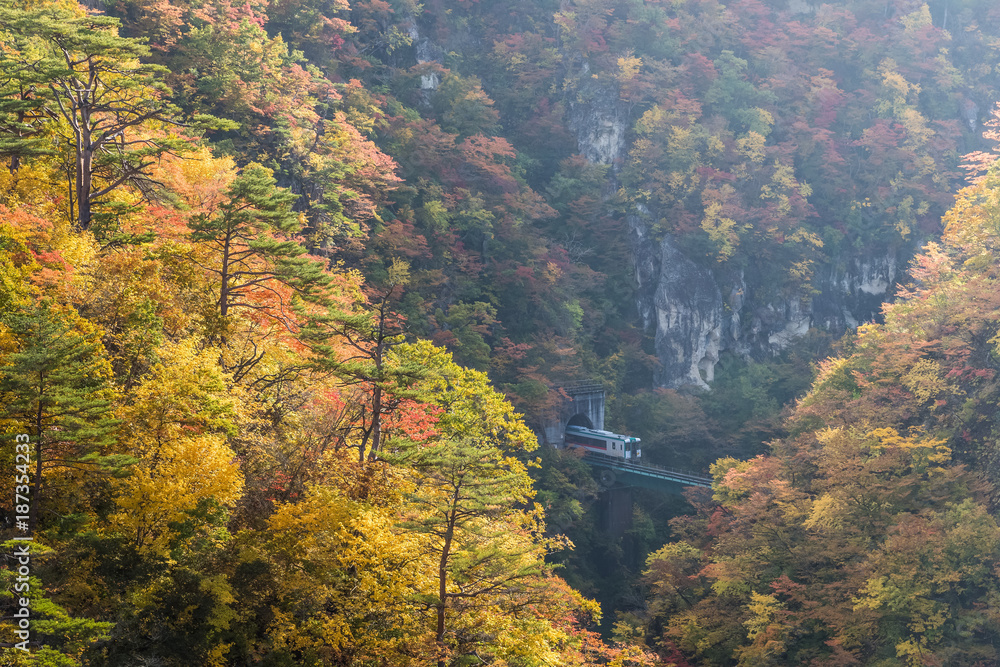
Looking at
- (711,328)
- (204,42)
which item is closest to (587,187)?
(711,328)

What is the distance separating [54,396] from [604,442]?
29295 mm

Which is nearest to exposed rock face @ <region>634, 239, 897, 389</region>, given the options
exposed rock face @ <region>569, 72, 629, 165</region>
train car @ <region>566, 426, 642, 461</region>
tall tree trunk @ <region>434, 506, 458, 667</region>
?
exposed rock face @ <region>569, 72, 629, 165</region>

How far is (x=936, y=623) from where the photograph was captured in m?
17.5

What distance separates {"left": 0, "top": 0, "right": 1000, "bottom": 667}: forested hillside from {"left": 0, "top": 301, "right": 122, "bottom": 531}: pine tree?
0.06m

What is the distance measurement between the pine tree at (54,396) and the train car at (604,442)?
27.1m

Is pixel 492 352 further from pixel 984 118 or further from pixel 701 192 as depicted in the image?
pixel 984 118

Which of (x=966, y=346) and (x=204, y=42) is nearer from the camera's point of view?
(x=966, y=346)

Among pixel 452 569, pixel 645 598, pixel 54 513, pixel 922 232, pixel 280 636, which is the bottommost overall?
pixel 645 598

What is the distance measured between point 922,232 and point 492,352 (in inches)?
1151

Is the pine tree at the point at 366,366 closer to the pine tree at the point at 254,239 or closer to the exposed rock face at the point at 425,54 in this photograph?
the pine tree at the point at 254,239

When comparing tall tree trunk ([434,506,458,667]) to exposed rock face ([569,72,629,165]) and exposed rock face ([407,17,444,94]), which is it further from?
exposed rock face ([569,72,629,165])

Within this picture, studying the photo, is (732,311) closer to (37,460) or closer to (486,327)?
(486,327)

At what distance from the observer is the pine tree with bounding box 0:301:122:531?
10.1 metres

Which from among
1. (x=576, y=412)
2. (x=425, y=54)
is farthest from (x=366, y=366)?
(x=425, y=54)
